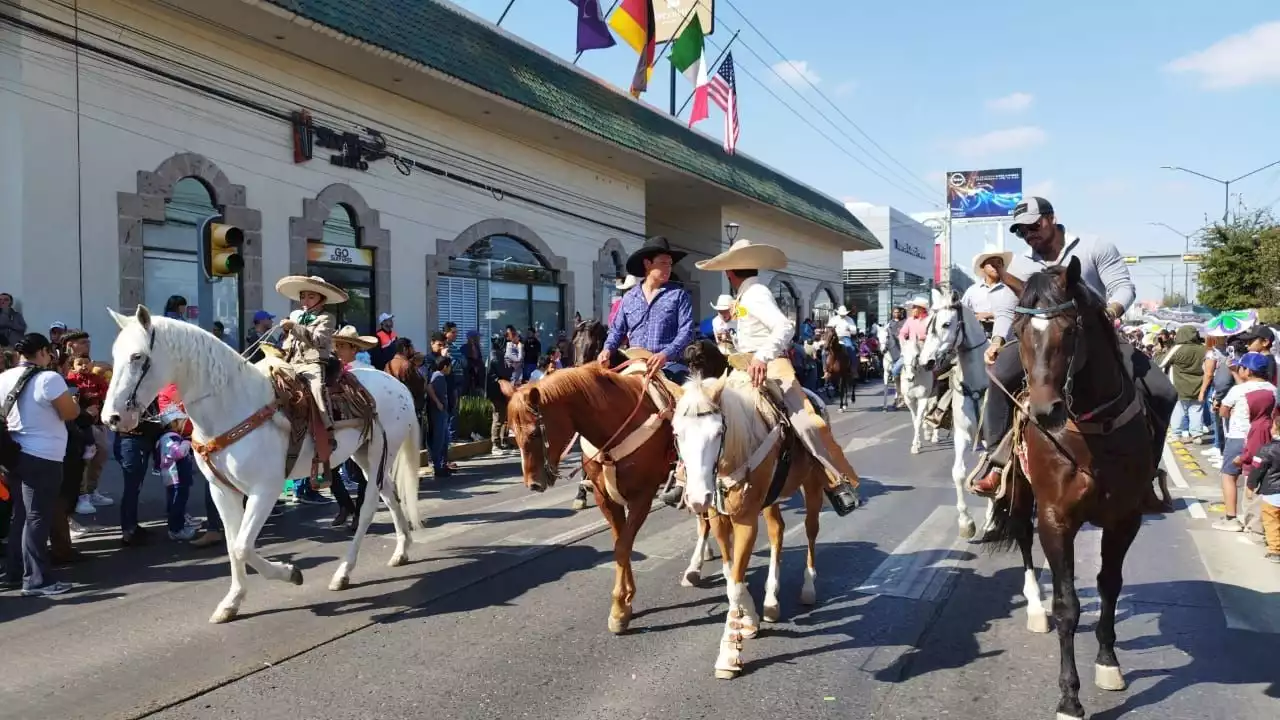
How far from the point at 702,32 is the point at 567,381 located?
74.9 feet

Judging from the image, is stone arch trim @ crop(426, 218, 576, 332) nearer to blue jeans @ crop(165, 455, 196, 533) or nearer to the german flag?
the german flag

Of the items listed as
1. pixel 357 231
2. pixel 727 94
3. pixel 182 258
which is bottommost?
pixel 182 258

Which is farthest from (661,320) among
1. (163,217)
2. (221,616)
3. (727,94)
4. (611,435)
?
(727,94)

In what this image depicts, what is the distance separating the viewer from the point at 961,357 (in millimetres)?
8594

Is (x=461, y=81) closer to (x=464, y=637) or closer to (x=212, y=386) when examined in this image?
(x=212, y=386)

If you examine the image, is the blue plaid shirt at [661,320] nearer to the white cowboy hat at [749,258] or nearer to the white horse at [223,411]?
the white cowboy hat at [749,258]

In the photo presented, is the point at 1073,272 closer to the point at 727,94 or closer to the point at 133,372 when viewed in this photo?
the point at 133,372

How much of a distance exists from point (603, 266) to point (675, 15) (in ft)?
29.0

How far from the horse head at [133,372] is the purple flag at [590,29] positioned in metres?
16.4

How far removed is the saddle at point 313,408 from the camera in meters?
6.21

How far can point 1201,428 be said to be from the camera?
16141mm

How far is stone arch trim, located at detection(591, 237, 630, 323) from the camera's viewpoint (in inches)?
943

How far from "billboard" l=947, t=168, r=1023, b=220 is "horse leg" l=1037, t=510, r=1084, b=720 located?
6653 cm

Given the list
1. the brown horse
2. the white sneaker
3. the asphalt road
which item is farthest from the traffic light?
the brown horse
